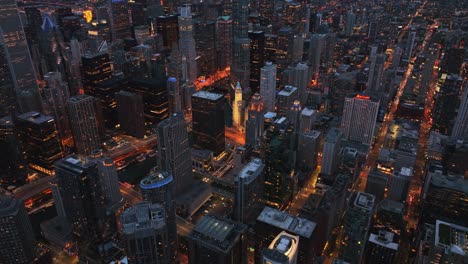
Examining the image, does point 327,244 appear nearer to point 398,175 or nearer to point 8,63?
point 398,175

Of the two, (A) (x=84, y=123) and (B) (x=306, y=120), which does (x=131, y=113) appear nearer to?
(A) (x=84, y=123)

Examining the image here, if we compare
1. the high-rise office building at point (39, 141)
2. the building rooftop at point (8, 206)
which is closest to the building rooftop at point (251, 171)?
the building rooftop at point (8, 206)

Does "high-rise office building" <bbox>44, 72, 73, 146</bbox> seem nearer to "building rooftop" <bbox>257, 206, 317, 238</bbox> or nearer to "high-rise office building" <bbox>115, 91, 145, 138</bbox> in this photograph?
"high-rise office building" <bbox>115, 91, 145, 138</bbox>

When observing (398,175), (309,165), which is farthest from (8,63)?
(398,175)

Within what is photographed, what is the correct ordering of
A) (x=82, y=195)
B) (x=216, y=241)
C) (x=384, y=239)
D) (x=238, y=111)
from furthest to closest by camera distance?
(x=238, y=111), (x=82, y=195), (x=384, y=239), (x=216, y=241)

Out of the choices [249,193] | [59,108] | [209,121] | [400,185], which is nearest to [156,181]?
[249,193]

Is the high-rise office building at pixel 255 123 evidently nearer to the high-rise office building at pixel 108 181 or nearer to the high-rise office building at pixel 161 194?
the high-rise office building at pixel 108 181

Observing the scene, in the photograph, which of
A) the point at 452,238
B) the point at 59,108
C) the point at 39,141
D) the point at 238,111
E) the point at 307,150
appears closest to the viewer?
the point at 452,238
